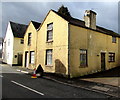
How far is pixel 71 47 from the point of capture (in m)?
13.1

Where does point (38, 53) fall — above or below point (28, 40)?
below

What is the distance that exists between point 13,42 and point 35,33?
9.47 metres

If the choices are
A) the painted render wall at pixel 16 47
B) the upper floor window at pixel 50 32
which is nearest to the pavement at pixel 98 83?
the upper floor window at pixel 50 32

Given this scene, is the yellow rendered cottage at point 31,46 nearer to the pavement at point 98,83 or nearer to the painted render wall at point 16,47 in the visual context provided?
the painted render wall at point 16,47

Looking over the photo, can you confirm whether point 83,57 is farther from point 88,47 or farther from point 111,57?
point 111,57

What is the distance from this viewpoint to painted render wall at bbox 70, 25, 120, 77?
1322 cm

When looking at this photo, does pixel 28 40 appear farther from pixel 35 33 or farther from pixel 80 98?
pixel 80 98

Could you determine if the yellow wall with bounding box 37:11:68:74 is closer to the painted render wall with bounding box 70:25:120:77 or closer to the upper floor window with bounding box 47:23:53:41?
the upper floor window with bounding box 47:23:53:41

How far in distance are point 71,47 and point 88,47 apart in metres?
3.05

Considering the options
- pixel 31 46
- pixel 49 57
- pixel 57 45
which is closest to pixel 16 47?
pixel 31 46

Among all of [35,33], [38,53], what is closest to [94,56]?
[38,53]

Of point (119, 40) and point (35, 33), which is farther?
point (119, 40)

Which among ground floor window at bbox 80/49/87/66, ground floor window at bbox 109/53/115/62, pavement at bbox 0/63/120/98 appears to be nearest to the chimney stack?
ground floor window at bbox 80/49/87/66

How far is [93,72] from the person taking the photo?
15477mm
